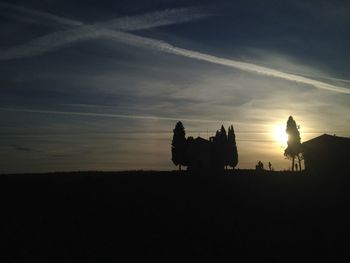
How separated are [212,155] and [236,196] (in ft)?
140

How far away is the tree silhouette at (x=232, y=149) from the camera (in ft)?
265

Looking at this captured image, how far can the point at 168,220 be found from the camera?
25.2m

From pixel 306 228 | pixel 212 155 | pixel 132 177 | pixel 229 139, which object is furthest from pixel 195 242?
pixel 229 139

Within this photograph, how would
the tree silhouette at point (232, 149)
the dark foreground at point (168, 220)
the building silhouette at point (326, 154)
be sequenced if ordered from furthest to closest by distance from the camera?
the tree silhouette at point (232, 149)
the building silhouette at point (326, 154)
the dark foreground at point (168, 220)

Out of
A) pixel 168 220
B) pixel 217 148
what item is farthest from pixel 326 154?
pixel 168 220

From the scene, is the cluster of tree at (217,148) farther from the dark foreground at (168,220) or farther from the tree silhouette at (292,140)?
the dark foreground at (168,220)

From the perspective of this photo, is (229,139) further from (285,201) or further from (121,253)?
(121,253)

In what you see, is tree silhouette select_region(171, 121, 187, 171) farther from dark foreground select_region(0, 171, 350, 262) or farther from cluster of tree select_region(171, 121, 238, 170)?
dark foreground select_region(0, 171, 350, 262)

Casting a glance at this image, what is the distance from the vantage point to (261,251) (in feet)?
68.3

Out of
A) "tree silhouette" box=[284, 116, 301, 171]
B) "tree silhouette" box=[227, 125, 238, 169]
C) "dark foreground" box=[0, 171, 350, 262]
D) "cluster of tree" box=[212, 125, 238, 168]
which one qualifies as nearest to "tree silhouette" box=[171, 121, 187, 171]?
"cluster of tree" box=[212, 125, 238, 168]

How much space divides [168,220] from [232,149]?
58976mm

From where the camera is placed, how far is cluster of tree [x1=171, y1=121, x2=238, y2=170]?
6806 cm

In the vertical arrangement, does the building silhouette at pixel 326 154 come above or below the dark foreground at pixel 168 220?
above

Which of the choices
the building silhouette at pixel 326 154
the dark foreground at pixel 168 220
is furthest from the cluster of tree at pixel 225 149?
the dark foreground at pixel 168 220
